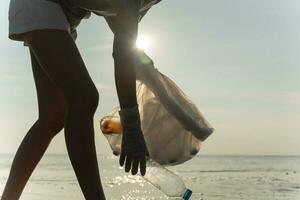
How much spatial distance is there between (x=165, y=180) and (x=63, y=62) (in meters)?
1.19

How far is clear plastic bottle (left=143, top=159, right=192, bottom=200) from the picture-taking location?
9.16 ft

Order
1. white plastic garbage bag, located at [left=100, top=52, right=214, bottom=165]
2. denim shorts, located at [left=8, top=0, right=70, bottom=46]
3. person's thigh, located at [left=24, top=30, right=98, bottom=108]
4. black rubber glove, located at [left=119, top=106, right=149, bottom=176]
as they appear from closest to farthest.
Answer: black rubber glove, located at [left=119, top=106, right=149, bottom=176], person's thigh, located at [left=24, top=30, right=98, bottom=108], denim shorts, located at [left=8, top=0, right=70, bottom=46], white plastic garbage bag, located at [left=100, top=52, right=214, bottom=165]

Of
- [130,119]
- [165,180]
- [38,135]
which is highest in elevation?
[130,119]

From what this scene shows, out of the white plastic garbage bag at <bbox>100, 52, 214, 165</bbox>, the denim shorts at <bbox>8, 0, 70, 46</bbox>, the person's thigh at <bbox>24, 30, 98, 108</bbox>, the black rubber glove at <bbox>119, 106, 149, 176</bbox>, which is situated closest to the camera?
the black rubber glove at <bbox>119, 106, 149, 176</bbox>

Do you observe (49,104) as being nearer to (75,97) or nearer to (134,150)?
(75,97)

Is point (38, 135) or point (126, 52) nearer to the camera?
point (126, 52)

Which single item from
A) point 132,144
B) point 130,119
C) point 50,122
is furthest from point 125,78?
point 50,122

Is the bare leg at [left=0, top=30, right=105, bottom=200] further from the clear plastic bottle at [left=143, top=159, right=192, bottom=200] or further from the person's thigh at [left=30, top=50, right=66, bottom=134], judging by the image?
the clear plastic bottle at [left=143, top=159, right=192, bottom=200]

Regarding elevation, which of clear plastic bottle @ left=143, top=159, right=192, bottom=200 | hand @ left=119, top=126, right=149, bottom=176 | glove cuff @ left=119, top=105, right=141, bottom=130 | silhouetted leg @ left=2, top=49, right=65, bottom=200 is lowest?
clear plastic bottle @ left=143, top=159, right=192, bottom=200

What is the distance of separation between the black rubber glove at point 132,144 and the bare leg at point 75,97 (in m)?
0.16

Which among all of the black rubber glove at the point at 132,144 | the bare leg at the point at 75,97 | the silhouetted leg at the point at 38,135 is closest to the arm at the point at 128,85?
the black rubber glove at the point at 132,144

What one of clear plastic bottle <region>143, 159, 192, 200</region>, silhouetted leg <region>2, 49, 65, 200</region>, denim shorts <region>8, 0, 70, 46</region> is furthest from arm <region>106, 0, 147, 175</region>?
silhouetted leg <region>2, 49, 65, 200</region>

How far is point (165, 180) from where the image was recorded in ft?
10.6

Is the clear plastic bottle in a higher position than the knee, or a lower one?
lower
